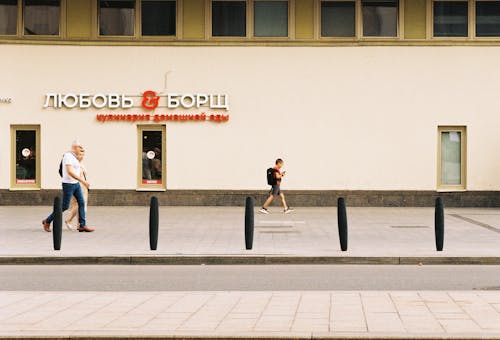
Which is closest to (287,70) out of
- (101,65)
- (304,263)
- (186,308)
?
(101,65)

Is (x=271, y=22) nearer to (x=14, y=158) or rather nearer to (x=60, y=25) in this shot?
(x=60, y=25)

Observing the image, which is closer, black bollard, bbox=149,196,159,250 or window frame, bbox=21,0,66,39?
black bollard, bbox=149,196,159,250

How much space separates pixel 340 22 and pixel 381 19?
130 centimetres

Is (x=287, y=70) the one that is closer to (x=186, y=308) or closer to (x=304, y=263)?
(x=304, y=263)

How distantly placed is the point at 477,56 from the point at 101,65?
1182 centimetres

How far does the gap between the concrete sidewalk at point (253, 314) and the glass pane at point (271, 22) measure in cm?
1872

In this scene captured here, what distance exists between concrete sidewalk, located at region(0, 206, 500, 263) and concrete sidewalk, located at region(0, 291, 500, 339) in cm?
452

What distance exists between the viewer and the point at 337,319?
7875 mm

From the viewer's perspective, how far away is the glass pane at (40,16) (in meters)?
27.5

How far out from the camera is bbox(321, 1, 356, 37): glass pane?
90.2 ft

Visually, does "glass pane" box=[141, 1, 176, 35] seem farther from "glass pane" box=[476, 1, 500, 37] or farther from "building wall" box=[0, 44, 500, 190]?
"glass pane" box=[476, 1, 500, 37]

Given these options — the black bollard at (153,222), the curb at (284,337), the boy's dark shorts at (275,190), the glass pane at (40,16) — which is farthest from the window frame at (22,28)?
the curb at (284,337)

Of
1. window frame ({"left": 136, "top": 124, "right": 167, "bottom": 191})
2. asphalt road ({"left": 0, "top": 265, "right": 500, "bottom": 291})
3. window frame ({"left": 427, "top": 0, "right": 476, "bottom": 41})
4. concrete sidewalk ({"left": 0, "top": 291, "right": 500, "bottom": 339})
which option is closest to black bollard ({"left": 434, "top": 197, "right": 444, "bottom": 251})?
asphalt road ({"left": 0, "top": 265, "right": 500, "bottom": 291})

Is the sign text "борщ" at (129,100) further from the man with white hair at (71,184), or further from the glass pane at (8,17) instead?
the man with white hair at (71,184)
